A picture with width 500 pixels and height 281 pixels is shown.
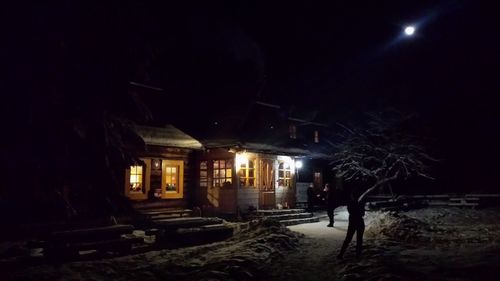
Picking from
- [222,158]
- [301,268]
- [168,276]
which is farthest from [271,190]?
[168,276]

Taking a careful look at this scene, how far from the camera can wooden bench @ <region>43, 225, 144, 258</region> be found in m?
10.2

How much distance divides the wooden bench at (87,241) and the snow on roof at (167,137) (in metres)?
6.57

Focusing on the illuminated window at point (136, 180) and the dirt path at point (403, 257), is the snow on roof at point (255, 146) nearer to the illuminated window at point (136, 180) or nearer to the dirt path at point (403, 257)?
the illuminated window at point (136, 180)

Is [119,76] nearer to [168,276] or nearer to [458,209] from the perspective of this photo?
[168,276]

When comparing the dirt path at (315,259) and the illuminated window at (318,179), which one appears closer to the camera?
the dirt path at (315,259)

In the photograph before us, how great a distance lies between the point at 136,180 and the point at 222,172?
4.30m

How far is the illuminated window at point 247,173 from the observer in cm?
1948

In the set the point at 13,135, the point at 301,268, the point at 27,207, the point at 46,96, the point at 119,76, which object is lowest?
the point at 301,268

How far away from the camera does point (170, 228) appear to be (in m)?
13.5

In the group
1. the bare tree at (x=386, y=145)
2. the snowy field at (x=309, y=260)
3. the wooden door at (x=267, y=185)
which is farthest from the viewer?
the bare tree at (x=386, y=145)

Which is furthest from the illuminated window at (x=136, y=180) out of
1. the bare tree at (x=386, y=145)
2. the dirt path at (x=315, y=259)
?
the bare tree at (x=386, y=145)

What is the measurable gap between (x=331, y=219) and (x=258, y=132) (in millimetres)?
7686

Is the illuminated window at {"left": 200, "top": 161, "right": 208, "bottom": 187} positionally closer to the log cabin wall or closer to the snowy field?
the log cabin wall

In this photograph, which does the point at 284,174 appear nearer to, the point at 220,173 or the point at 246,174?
the point at 246,174
